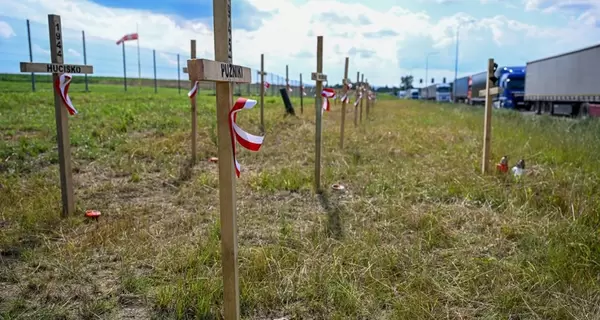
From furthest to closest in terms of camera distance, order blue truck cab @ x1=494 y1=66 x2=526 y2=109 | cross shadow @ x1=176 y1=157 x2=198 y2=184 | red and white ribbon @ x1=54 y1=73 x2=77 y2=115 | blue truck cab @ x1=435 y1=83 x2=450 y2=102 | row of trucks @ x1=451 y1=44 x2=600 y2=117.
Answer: blue truck cab @ x1=435 y1=83 x2=450 y2=102
blue truck cab @ x1=494 y1=66 x2=526 y2=109
row of trucks @ x1=451 y1=44 x2=600 y2=117
cross shadow @ x1=176 y1=157 x2=198 y2=184
red and white ribbon @ x1=54 y1=73 x2=77 y2=115

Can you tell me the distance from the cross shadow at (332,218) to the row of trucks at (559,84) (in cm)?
935

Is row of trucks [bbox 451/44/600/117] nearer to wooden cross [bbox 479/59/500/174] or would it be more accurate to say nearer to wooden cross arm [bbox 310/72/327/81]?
wooden cross [bbox 479/59/500/174]

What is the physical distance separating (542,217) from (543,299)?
1.73 m

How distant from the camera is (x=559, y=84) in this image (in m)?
20.5

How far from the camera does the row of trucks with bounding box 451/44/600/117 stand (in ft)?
56.7

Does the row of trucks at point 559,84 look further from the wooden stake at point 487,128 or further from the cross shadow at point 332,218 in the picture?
the cross shadow at point 332,218

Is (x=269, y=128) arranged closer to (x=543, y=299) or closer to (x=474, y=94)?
(x=543, y=299)

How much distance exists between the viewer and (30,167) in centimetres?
611

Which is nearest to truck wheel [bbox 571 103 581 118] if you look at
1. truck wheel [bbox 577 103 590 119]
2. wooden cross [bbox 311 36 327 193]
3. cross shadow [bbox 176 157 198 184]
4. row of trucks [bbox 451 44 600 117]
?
row of trucks [bbox 451 44 600 117]

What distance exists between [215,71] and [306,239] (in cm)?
217

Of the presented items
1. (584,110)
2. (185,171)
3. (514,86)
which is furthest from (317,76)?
(514,86)

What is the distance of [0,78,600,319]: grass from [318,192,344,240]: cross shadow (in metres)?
0.02

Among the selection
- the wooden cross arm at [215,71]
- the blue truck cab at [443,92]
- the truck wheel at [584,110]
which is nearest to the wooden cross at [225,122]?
the wooden cross arm at [215,71]

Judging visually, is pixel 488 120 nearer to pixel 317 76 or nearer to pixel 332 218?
pixel 317 76
